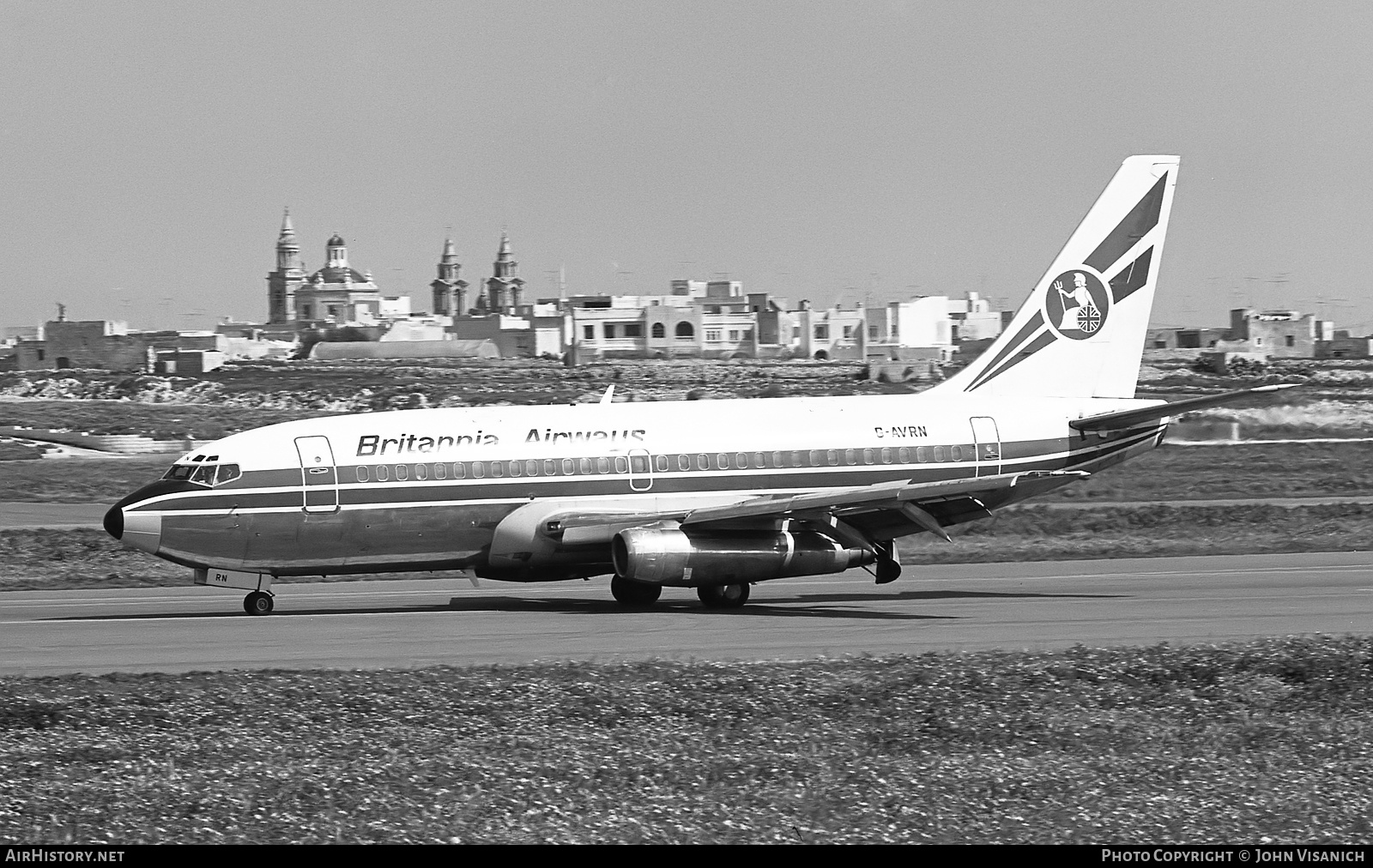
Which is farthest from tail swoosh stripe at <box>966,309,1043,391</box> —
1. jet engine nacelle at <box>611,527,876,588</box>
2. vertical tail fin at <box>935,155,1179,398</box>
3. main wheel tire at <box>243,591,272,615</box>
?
main wheel tire at <box>243,591,272,615</box>

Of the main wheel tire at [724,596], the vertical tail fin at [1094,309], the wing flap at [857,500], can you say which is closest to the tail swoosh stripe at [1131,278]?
the vertical tail fin at [1094,309]

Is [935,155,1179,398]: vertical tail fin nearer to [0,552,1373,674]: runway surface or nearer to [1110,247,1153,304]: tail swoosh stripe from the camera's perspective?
[1110,247,1153,304]: tail swoosh stripe

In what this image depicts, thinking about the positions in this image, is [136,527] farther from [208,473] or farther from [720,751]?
[720,751]

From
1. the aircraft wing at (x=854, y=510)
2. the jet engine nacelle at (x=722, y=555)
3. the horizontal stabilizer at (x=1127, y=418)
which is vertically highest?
the horizontal stabilizer at (x=1127, y=418)

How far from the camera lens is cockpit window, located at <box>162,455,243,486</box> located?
29078 millimetres

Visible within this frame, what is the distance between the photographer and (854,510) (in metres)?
30.1

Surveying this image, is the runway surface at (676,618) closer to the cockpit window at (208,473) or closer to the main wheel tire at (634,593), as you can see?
the main wheel tire at (634,593)

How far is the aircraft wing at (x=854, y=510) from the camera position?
2934cm

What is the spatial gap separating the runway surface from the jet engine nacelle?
699mm

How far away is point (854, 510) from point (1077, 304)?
8602 mm

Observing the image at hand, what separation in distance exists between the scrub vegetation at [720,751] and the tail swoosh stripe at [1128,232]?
1500cm

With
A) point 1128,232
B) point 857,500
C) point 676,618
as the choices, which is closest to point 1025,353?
point 1128,232

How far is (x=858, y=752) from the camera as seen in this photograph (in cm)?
1614
